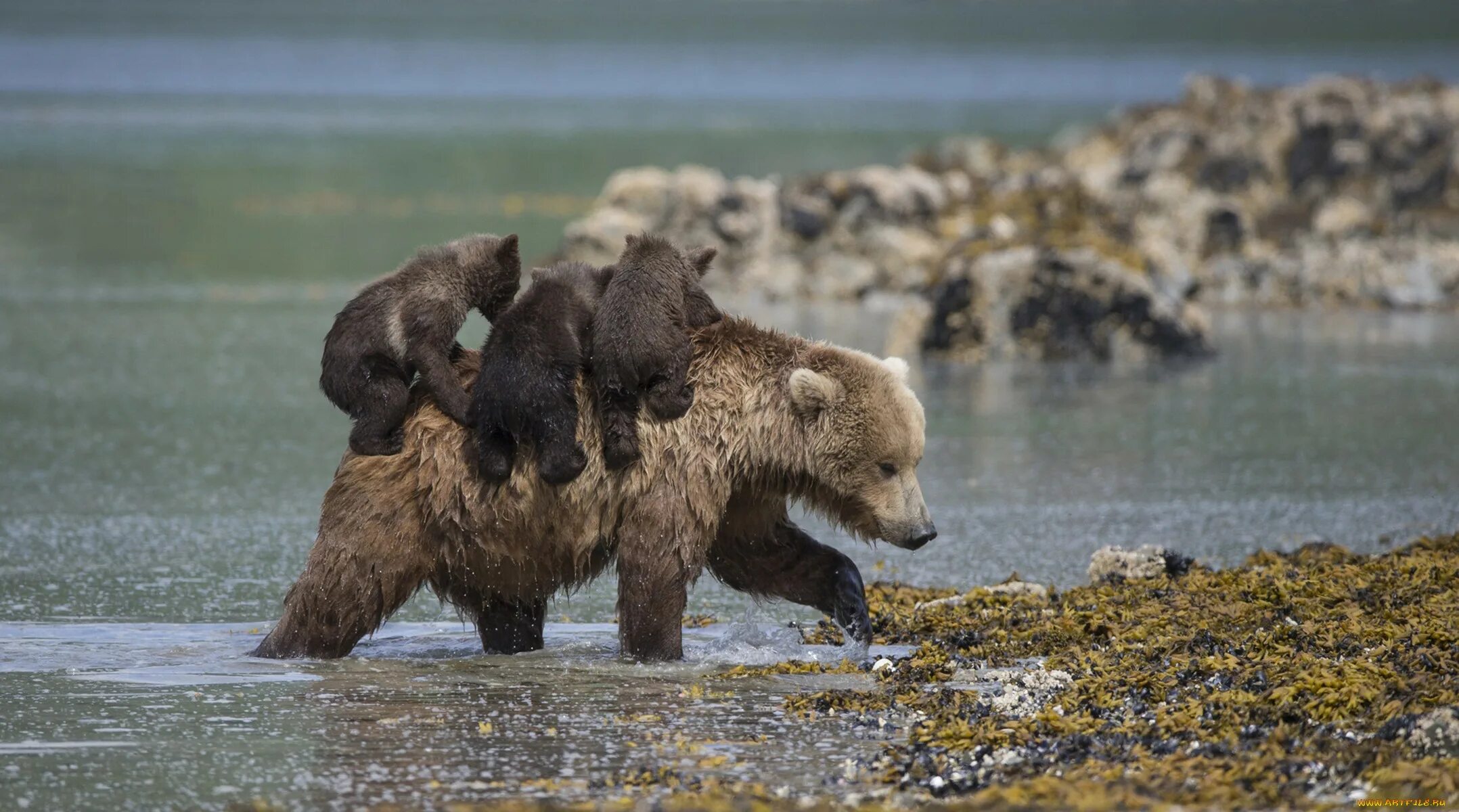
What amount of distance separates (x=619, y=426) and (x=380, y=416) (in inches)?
34.1

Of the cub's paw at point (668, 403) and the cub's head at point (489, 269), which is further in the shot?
the cub's head at point (489, 269)

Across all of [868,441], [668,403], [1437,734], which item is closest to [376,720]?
[668,403]

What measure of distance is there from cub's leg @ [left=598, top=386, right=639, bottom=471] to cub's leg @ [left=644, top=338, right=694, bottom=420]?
66 mm

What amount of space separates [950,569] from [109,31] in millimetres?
174491

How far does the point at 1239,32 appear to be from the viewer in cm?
17900

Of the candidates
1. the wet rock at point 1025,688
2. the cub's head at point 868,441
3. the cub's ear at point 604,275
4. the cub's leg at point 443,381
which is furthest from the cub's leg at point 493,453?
the wet rock at point 1025,688

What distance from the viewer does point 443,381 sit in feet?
23.7

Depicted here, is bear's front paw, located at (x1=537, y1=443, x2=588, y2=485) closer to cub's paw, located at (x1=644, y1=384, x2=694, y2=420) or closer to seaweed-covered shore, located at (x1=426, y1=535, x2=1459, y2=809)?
cub's paw, located at (x1=644, y1=384, x2=694, y2=420)

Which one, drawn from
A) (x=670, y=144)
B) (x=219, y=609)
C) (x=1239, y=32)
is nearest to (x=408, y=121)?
(x=670, y=144)

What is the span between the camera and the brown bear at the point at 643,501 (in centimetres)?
727

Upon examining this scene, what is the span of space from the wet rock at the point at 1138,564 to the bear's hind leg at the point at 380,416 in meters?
3.34

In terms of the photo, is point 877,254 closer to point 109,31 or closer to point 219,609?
point 219,609

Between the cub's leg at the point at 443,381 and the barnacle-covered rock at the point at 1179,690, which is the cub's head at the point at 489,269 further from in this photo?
the barnacle-covered rock at the point at 1179,690

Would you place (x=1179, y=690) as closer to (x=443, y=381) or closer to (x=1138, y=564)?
(x=1138, y=564)
